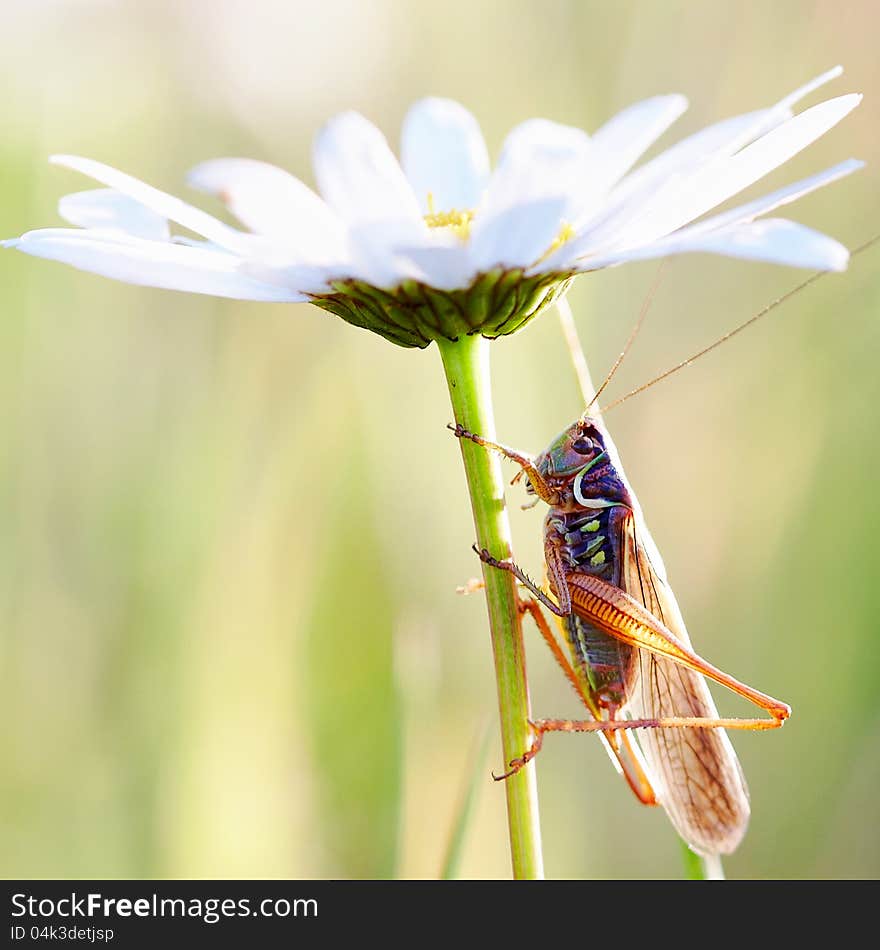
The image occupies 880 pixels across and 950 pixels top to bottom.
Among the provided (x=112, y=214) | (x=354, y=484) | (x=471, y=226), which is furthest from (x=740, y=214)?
(x=354, y=484)

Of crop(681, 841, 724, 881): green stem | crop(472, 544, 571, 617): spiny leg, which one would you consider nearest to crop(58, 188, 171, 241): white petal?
crop(472, 544, 571, 617): spiny leg

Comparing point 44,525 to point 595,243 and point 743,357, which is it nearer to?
point 595,243

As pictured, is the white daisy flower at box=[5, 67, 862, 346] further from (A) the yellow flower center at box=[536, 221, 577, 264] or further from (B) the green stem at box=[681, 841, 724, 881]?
(B) the green stem at box=[681, 841, 724, 881]

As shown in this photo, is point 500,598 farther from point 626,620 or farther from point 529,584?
point 626,620

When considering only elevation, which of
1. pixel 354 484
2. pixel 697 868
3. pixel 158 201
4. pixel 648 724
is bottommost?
pixel 697 868

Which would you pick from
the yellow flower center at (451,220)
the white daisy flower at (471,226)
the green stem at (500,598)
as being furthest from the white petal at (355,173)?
the yellow flower center at (451,220)
